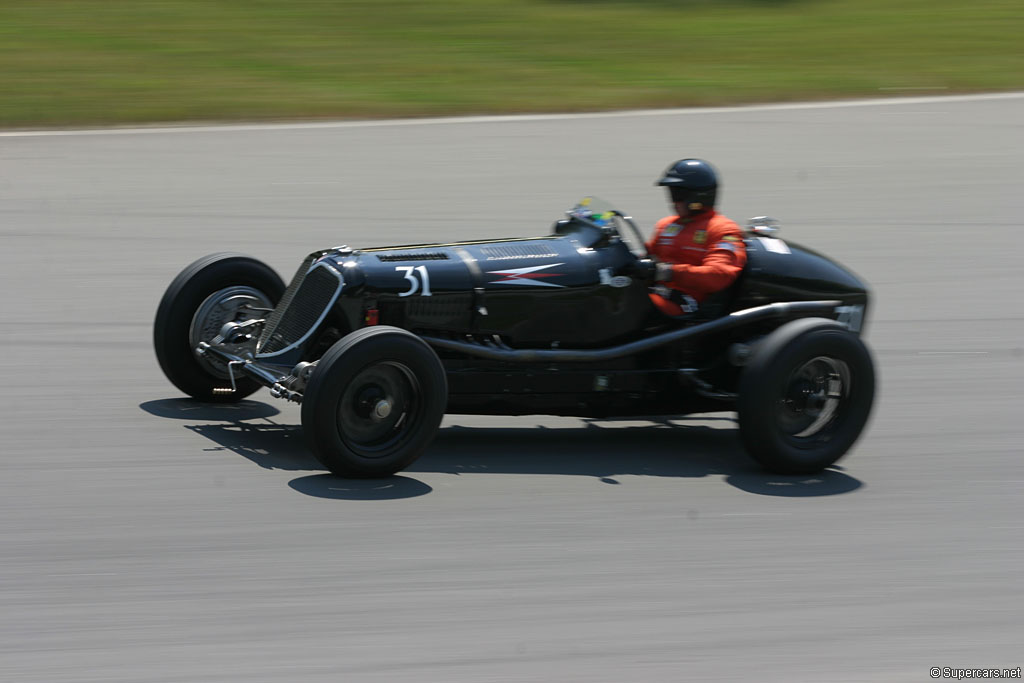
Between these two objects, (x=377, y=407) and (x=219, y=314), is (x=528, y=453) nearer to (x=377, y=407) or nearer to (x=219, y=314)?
Result: (x=377, y=407)

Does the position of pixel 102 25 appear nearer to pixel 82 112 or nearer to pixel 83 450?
pixel 82 112

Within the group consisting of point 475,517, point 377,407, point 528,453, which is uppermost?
point 377,407

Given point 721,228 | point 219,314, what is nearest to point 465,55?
point 219,314

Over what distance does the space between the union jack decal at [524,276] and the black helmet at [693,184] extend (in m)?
0.78

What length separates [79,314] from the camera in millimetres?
9508

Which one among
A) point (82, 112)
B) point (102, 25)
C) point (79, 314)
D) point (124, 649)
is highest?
point (102, 25)

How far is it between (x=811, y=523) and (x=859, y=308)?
166 cm

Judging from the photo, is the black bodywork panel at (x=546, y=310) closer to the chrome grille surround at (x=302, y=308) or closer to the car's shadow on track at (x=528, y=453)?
the chrome grille surround at (x=302, y=308)

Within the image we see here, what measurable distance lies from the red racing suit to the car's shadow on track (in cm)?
74

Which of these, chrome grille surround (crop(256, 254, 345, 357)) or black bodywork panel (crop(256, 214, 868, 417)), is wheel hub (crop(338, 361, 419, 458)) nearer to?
black bodywork panel (crop(256, 214, 868, 417))

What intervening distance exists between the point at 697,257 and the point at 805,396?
95cm

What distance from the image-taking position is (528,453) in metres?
7.21

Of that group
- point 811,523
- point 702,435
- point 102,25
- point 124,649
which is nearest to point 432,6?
point 102,25

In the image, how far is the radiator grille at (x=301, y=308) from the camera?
270 inches
